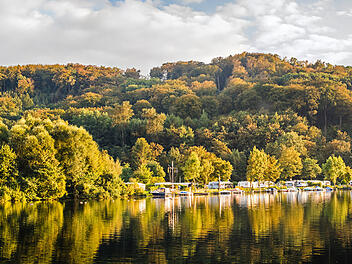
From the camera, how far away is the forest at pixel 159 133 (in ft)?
210

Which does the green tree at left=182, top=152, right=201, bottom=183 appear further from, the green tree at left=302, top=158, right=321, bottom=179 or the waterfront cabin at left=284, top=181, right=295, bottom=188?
the green tree at left=302, top=158, right=321, bottom=179

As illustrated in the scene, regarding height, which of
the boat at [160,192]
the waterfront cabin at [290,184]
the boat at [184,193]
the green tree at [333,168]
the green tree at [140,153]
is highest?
the green tree at [140,153]

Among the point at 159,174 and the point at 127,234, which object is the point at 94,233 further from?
the point at 159,174

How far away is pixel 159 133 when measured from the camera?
445 ft

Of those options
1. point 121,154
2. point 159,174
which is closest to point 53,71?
point 121,154

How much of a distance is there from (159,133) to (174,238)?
105 meters

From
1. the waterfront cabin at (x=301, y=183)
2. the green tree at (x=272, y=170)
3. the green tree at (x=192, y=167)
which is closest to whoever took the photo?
the green tree at (x=192, y=167)

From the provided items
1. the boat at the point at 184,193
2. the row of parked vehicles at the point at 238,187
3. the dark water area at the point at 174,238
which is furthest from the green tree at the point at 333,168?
the dark water area at the point at 174,238

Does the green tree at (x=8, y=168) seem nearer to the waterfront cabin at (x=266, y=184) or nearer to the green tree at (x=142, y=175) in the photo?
the green tree at (x=142, y=175)

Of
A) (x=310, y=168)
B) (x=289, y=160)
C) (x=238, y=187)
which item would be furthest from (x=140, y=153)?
(x=310, y=168)

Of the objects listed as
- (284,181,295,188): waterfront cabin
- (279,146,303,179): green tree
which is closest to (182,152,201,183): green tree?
(279,146,303,179): green tree

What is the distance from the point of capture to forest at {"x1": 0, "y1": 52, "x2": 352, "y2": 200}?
210ft

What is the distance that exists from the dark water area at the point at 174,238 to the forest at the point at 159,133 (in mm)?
19639

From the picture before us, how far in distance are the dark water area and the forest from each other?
1964 centimetres
